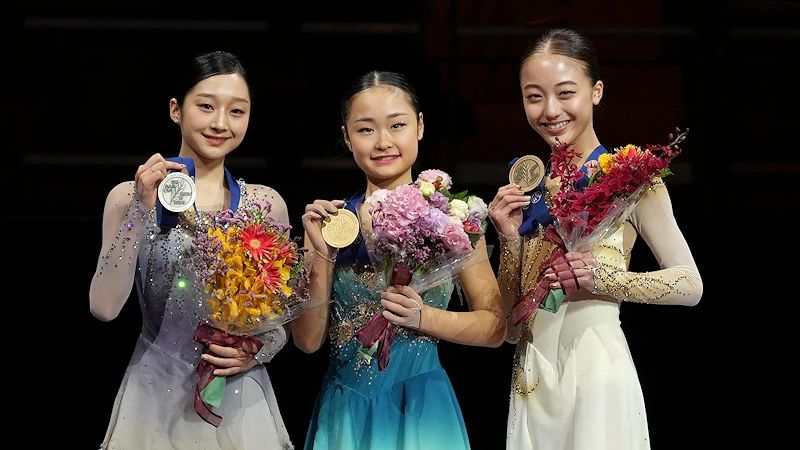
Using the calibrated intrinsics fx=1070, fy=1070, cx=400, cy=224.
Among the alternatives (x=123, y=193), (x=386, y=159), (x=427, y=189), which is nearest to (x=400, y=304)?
(x=427, y=189)

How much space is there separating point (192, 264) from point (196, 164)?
355 mm

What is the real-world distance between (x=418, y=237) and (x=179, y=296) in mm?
673

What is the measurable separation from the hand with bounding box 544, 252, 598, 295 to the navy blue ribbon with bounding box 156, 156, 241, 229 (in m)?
0.86

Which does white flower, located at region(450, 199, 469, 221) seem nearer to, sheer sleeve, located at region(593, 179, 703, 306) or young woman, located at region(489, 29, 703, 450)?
young woman, located at region(489, 29, 703, 450)

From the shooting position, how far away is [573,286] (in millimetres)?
2572

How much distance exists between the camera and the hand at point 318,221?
2668 mm

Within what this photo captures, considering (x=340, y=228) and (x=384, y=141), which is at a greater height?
(x=384, y=141)

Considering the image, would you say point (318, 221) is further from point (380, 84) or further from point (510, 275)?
point (510, 275)

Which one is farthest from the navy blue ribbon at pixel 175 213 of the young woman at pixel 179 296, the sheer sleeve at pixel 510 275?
the sheer sleeve at pixel 510 275

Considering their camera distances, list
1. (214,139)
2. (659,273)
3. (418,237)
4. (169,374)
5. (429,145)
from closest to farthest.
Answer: (418,237)
(659,273)
(169,374)
(214,139)
(429,145)

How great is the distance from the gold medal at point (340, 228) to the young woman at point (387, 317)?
26 mm

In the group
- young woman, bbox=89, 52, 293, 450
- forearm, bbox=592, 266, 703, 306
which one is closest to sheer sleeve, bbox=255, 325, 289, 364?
young woman, bbox=89, 52, 293, 450

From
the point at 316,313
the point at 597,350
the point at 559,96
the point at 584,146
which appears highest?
the point at 559,96

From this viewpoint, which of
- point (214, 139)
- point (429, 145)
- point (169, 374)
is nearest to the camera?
point (169, 374)
